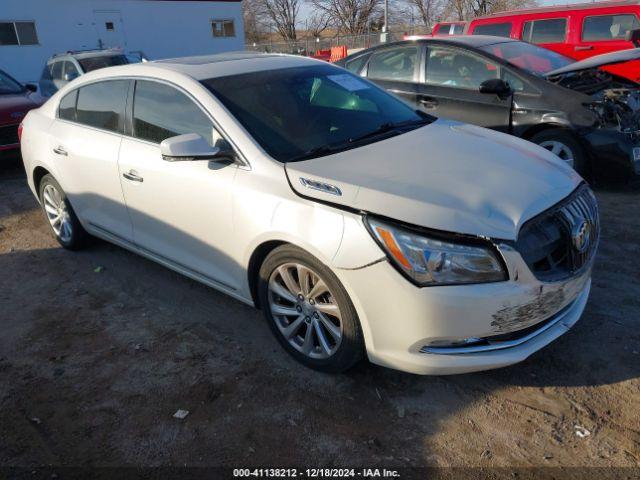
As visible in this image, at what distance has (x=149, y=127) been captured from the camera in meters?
3.71

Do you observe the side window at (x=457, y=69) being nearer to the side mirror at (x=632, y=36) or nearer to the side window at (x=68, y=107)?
the side mirror at (x=632, y=36)

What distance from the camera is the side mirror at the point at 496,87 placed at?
567 centimetres

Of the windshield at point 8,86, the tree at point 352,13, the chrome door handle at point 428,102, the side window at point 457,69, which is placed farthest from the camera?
the tree at point 352,13

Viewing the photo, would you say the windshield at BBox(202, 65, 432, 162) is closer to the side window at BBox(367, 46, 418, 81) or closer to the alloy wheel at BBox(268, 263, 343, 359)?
the alloy wheel at BBox(268, 263, 343, 359)

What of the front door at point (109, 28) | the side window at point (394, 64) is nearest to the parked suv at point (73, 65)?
the side window at point (394, 64)

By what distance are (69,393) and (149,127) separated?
71.8 inches

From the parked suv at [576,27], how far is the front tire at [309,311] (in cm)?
750

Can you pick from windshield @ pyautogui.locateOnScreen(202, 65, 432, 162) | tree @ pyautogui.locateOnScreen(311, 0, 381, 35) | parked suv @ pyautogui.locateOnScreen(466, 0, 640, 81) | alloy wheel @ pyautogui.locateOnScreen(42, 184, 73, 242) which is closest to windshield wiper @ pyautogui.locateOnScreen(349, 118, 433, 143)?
windshield @ pyautogui.locateOnScreen(202, 65, 432, 162)

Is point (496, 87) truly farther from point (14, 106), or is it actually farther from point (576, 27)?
point (14, 106)

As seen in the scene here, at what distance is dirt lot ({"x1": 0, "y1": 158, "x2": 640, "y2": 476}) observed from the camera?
2.48 meters

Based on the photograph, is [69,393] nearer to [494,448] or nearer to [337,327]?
[337,327]

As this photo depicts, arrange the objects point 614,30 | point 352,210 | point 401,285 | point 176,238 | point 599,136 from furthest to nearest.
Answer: point 614,30 < point 599,136 < point 176,238 < point 352,210 < point 401,285

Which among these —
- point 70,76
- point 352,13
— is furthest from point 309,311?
point 352,13

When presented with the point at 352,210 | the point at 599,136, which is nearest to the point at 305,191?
the point at 352,210
